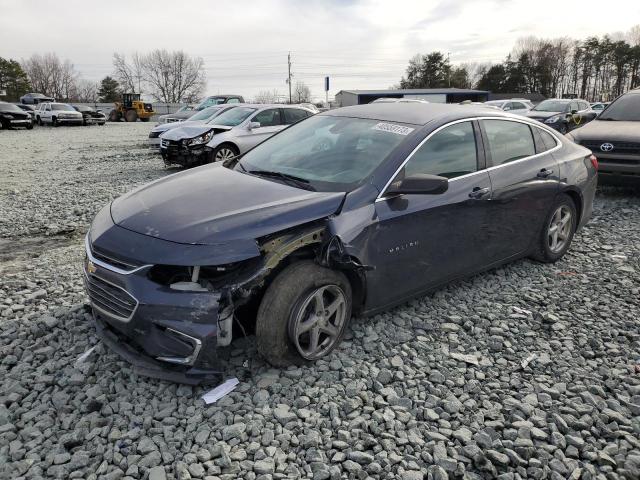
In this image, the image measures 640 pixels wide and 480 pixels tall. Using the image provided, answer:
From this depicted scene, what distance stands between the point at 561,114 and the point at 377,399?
1654cm

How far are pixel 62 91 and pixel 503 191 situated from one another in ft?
356

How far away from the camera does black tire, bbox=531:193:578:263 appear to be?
4.80 meters

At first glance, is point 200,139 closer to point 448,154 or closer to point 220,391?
point 448,154

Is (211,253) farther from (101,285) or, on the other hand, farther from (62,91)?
(62,91)

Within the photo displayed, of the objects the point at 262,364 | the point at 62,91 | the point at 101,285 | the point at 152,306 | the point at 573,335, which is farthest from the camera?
the point at 62,91

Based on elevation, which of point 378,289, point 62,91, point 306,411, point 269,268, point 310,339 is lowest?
point 306,411

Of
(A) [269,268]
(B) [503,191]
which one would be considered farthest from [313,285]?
(B) [503,191]

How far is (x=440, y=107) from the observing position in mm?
4191

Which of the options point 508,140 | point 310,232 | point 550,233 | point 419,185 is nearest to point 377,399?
point 310,232

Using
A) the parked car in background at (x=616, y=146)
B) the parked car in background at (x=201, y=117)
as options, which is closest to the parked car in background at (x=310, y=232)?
the parked car in background at (x=616, y=146)

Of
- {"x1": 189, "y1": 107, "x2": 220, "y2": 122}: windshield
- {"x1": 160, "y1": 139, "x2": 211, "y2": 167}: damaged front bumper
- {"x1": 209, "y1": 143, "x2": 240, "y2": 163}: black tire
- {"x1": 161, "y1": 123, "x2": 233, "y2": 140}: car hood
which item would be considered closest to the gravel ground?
{"x1": 209, "y1": 143, "x2": 240, "y2": 163}: black tire

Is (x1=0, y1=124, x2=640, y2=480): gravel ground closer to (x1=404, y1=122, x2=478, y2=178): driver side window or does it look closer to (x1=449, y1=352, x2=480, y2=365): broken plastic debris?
(x1=449, y1=352, x2=480, y2=365): broken plastic debris

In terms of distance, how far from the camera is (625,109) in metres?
8.63

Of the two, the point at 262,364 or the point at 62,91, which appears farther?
the point at 62,91
